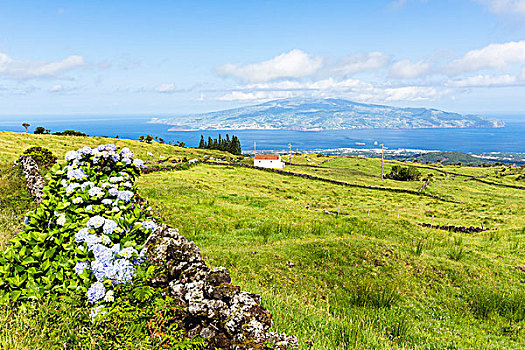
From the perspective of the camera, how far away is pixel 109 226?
5109 millimetres

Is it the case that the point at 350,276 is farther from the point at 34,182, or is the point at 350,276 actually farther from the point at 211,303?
the point at 34,182

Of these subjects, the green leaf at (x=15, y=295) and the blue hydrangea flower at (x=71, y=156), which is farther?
the blue hydrangea flower at (x=71, y=156)

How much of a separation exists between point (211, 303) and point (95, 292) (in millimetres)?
1928

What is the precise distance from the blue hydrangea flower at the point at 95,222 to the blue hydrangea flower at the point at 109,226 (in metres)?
0.08

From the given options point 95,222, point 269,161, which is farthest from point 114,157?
point 269,161

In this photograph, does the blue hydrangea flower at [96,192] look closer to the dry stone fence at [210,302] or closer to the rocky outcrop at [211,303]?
the dry stone fence at [210,302]

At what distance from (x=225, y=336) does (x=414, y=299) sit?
10.6 m

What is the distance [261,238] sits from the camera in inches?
Result: 735

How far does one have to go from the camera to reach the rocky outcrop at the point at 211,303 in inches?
169

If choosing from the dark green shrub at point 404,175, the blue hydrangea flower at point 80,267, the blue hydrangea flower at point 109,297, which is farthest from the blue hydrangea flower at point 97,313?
the dark green shrub at point 404,175

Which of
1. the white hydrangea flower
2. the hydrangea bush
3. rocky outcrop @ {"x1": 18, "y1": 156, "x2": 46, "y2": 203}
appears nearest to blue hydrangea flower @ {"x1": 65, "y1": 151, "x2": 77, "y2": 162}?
the hydrangea bush

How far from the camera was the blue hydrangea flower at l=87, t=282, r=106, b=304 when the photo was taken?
4.71m

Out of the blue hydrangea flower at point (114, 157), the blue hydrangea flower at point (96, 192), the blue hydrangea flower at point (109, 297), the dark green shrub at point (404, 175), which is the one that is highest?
the blue hydrangea flower at point (114, 157)

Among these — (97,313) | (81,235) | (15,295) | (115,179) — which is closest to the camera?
(97,313)
